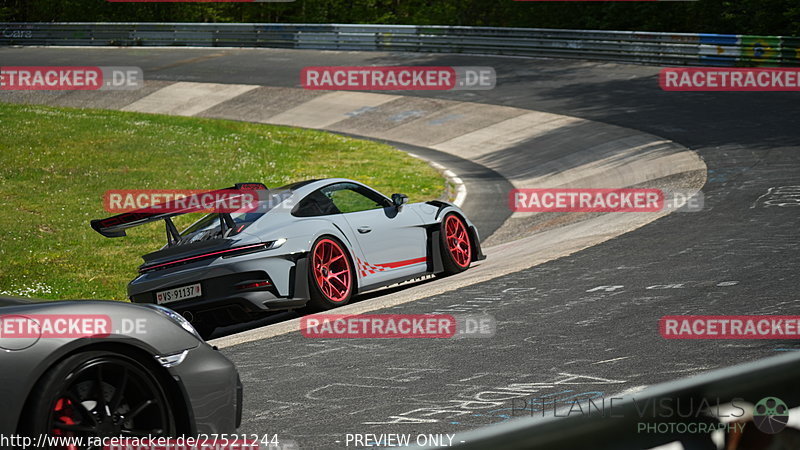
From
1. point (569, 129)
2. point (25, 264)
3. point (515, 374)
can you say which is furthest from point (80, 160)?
point (515, 374)

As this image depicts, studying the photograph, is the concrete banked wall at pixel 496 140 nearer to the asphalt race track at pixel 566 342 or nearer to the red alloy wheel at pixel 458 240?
the red alloy wheel at pixel 458 240

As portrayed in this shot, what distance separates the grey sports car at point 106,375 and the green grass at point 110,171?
814 centimetres

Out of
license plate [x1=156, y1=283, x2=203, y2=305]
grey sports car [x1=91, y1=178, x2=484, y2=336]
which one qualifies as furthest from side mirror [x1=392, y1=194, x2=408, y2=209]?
license plate [x1=156, y1=283, x2=203, y2=305]

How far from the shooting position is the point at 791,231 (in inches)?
407

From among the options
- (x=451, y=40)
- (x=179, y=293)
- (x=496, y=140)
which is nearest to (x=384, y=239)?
(x=179, y=293)

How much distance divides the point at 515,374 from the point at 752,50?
875 inches

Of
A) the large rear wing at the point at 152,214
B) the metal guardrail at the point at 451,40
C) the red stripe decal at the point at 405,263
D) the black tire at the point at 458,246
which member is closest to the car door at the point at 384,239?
the red stripe decal at the point at 405,263

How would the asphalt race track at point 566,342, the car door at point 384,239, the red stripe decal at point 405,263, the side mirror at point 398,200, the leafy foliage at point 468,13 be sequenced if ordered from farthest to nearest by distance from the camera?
the leafy foliage at point 468,13
the side mirror at point 398,200
the red stripe decal at point 405,263
the car door at point 384,239
the asphalt race track at point 566,342

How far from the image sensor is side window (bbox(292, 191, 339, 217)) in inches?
378

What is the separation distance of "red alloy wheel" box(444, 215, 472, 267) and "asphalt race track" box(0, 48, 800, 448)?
143 centimetres

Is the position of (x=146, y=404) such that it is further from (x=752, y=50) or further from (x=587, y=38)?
(x=587, y=38)

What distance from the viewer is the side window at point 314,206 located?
31.5ft

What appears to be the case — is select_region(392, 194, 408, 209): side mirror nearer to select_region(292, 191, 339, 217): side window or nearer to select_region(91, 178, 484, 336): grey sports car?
select_region(91, 178, 484, 336): grey sports car

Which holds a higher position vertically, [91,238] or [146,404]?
[146,404]
